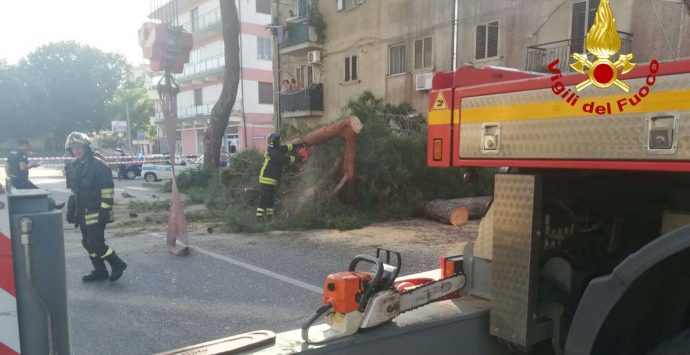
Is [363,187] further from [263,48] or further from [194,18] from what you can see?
[194,18]

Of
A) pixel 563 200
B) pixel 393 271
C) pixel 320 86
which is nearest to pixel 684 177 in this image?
pixel 563 200

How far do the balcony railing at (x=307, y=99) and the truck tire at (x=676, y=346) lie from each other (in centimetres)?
2064

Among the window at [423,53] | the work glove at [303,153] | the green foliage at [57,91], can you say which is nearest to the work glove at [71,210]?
the work glove at [303,153]

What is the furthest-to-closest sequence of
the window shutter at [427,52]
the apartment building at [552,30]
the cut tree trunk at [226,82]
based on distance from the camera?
the cut tree trunk at [226,82]
the window shutter at [427,52]
the apartment building at [552,30]

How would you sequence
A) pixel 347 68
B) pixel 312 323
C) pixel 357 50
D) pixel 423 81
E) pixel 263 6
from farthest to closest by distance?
pixel 263 6 → pixel 347 68 → pixel 357 50 → pixel 423 81 → pixel 312 323

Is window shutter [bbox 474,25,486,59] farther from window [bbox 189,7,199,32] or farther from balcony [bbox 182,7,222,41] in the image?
window [bbox 189,7,199,32]

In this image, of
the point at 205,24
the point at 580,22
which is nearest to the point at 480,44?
the point at 580,22

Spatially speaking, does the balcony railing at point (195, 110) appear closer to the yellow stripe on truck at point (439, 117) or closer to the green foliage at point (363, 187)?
the green foliage at point (363, 187)

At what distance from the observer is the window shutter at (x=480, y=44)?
50.1ft

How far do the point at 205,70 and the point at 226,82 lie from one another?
2311cm

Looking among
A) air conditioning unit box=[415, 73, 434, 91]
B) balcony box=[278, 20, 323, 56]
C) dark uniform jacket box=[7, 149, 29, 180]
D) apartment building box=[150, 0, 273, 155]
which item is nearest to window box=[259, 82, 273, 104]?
apartment building box=[150, 0, 273, 155]

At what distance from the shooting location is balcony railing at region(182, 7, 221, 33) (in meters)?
37.8

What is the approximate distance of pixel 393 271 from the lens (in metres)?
2.31

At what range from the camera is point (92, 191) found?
17.9ft
